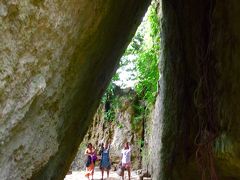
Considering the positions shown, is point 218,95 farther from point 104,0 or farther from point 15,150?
point 15,150

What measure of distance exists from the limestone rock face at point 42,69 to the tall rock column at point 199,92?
140cm

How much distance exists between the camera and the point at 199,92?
4.98 meters

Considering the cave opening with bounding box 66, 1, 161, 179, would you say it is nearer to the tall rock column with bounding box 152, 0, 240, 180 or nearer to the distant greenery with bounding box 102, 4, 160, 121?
the distant greenery with bounding box 102, 4, 160, 121

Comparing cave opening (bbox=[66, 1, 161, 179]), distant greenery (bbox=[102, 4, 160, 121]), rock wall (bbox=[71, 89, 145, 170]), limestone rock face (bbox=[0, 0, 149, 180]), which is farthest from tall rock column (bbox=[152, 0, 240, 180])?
rock wall (bbox=[71, 89, 145, 170])

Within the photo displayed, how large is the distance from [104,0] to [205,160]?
240 cm

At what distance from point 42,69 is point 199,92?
2718 mm

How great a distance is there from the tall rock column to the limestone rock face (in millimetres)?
1398

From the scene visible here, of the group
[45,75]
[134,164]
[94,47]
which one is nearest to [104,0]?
[94,47]

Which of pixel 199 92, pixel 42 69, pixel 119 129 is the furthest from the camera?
pixel 119 129

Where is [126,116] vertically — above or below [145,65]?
below

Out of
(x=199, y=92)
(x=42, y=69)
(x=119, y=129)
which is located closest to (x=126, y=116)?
(x=119, y=129)

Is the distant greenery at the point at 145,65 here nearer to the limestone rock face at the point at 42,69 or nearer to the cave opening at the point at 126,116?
the cave opening at the point at 126,116

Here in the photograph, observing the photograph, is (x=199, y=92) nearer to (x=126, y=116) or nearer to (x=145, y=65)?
(x=145, y=65)

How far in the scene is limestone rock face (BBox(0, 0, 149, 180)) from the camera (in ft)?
8.35
